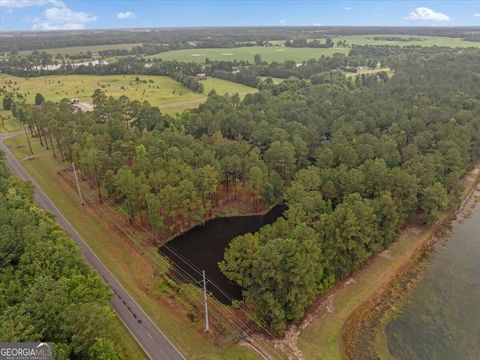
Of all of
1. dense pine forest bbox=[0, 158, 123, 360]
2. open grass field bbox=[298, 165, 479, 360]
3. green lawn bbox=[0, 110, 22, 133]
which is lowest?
open grass field bbox=[298, 165, 479, 360]

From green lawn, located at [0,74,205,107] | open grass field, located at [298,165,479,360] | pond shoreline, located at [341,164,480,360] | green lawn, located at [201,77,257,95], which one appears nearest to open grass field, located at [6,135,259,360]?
open grass field, located at [298,165,479,360]

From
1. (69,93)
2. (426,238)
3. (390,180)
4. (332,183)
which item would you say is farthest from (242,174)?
(69,93)

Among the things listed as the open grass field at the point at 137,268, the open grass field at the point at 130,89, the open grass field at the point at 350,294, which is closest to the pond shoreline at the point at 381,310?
the open grass field at the point at 350,294

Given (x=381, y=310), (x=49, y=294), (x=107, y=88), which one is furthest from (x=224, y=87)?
(x=49, y=294)

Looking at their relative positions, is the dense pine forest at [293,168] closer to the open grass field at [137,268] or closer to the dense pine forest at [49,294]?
the open grass field at [137,268]

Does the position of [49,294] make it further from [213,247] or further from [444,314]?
[444,314]

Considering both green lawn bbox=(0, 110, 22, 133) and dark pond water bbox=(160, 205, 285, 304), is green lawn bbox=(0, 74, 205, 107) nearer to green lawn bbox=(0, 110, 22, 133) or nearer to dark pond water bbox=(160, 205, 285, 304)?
green lawn bbox=(0, 110, 22, 133)
